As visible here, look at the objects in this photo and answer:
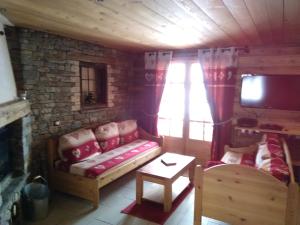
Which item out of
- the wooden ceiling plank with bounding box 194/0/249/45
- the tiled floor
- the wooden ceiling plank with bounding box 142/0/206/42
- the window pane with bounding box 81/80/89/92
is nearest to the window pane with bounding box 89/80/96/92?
the window pane with bounding box 81/80/89/92

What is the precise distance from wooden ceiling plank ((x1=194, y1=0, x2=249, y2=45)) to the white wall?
1907mm

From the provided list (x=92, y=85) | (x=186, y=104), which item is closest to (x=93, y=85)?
(x=92, y=85)

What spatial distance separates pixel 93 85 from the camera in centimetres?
416

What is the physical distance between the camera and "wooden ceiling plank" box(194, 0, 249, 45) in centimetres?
178

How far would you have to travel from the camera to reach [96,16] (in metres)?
2.21

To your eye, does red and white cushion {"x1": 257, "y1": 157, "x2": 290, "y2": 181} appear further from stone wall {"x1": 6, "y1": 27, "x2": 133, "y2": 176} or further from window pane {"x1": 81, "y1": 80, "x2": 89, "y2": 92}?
window pane {"x1": 81, "y1": 80, "x2": 89, "y2": 92}

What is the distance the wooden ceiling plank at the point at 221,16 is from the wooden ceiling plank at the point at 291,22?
16.9 inches

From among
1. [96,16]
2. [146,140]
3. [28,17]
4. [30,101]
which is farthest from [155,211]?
[28,17]

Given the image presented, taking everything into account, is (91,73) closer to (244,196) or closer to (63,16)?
(63,16)

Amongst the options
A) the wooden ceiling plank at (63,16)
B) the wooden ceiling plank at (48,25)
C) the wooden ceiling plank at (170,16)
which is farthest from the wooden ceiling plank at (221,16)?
the wooden ceiling plank at (48,25)

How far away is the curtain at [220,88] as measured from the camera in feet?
12.5

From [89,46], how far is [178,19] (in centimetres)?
198

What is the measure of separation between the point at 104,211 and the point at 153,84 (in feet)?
8.37

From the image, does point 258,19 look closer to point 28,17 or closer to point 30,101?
point 28,17
